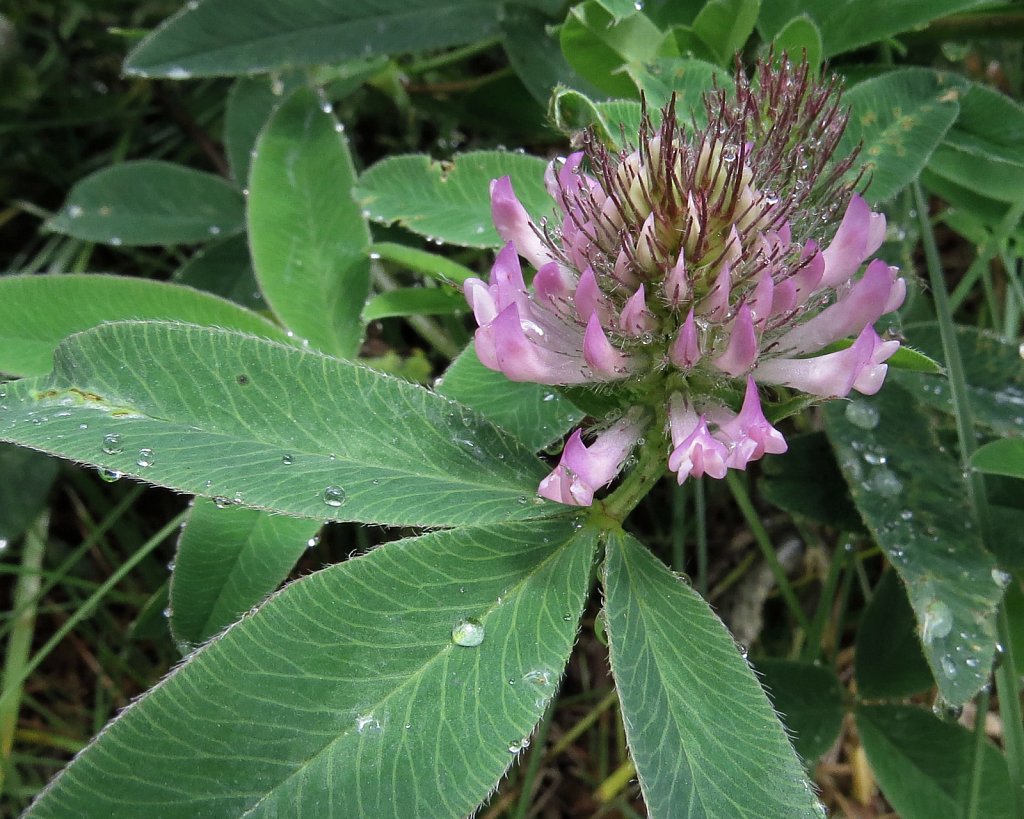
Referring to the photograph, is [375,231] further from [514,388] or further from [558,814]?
[558,814]

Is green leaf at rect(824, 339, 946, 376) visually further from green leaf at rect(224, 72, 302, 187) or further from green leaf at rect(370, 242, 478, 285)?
green leaf at rect(224, 72, 302, 187)

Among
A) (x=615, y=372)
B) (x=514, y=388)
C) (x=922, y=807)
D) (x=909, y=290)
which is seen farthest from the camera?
(x=909, y=290)

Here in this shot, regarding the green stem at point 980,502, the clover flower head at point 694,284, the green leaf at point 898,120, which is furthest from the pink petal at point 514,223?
the green stem at point 980,502

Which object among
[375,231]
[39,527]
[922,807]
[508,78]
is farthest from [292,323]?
[922,807]

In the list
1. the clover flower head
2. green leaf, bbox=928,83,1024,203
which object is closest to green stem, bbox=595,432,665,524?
the clover flower head

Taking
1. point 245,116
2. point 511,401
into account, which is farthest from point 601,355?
point 245,116

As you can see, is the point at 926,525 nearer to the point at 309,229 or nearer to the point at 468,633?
the point at 468,633
